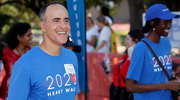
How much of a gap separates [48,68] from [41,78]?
0.34ft

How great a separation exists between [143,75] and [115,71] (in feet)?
5.46

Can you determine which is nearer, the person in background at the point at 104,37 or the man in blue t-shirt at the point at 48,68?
Answer: the man in blue t-shirt at the point at 48,68

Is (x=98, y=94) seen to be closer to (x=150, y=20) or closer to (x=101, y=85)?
(x=101, y=85)

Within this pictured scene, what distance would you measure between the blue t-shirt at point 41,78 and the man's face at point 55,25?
14 centimetres

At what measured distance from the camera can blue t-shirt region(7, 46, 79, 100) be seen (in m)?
2.05

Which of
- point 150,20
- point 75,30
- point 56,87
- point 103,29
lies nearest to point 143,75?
point 150,20

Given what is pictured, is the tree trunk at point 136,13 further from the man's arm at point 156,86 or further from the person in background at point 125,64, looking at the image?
the man's arm at point 156,86

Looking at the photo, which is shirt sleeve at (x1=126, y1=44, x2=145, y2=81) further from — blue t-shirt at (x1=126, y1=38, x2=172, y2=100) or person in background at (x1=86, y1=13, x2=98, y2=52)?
person in background at (x1=86, y1=13, x2=98, y2=52)

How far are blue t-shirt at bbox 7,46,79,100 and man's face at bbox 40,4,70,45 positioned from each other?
14 cm

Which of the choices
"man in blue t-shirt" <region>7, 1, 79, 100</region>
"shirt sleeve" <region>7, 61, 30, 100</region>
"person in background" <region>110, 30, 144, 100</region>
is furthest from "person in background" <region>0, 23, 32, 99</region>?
"shirt sleeve" <region>7, 61, 30, 100</region>

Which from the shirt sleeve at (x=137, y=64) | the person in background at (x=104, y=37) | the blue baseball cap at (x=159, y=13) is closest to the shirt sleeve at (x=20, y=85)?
the shirt sleeve at (x=137, y=64)

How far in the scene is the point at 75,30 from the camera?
4.70m

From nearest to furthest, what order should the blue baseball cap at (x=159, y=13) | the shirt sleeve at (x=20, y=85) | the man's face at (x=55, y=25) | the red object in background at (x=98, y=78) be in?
1. the shirt sleeve at (x=20, y=85)
2. the man's face at (x=55, y=25)
3. the blue baseball cap at (x=159, y=13)
4. the red object in background at (x=98, y=78)

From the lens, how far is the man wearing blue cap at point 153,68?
306 centimetres
